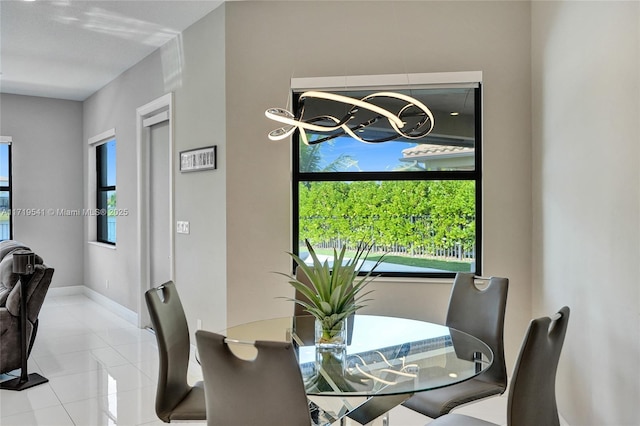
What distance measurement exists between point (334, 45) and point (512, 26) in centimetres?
125

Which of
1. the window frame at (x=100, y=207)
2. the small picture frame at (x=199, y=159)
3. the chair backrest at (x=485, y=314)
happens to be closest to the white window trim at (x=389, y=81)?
the small picture frame at (x=199, y=159)

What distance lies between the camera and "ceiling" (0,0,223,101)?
362 centimetres

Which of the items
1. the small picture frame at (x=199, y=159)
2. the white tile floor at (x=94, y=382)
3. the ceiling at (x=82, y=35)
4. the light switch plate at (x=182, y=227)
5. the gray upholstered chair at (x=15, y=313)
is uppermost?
the ceiling at (x=82, y=35)

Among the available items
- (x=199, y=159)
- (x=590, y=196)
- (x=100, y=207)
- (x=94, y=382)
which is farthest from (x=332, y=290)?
(x=100, y=207)

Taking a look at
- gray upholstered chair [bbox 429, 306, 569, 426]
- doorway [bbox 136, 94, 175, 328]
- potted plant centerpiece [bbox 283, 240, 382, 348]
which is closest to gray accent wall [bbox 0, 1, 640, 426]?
doorway [bbox 136, 94, 175, 328]

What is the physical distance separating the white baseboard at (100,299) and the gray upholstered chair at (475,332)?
3.78 metres

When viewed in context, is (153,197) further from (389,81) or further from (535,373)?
(535,373)

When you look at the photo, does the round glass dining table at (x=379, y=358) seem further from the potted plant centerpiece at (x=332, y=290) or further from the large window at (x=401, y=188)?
the large window at (x=401, y=188)

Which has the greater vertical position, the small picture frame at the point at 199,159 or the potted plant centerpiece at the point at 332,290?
the small picture frame at the point at 199,159

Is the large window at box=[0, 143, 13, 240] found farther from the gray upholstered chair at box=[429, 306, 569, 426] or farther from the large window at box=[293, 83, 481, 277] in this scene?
the gray upholstered chair at box=[429, 306, 569, 426]

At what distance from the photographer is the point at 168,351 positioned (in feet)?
6.76

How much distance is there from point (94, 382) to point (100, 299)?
9.76 ft

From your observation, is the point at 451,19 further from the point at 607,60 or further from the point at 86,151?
the point at 86,151

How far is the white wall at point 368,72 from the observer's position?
3.18 metres
